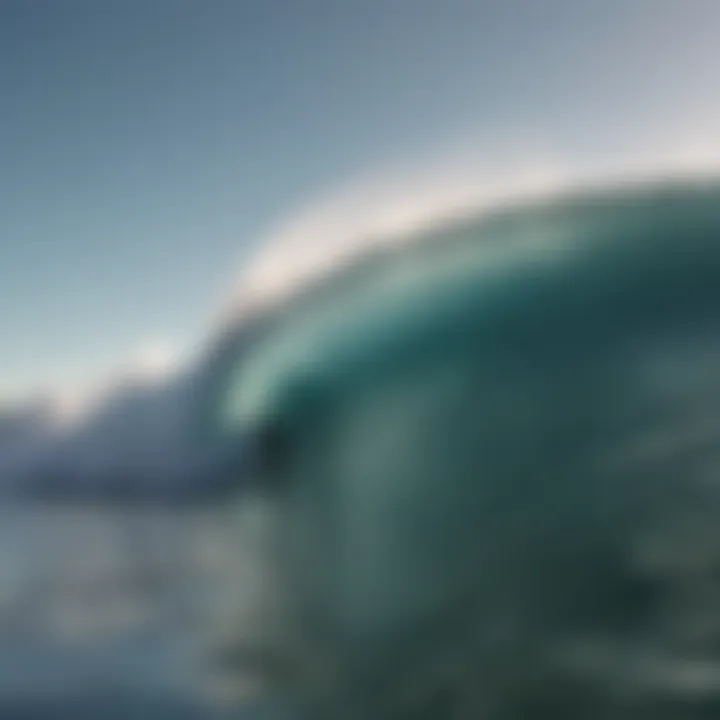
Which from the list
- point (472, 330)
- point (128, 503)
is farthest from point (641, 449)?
point (128, 503)

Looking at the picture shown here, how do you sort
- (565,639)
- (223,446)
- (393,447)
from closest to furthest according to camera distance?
(565,639) → (223,446) → (393,447)

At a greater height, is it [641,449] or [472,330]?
[472,330]

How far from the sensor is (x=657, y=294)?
2.04 m

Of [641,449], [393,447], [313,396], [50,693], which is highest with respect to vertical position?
[313,396]

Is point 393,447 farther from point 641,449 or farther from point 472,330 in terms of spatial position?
point 641,449

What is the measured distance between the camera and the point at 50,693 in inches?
75.7

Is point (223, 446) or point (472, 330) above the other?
point (472, 330)

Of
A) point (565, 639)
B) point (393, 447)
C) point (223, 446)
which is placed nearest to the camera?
point (565, 639)

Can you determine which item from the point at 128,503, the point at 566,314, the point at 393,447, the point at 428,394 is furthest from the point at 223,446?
the point at 566,314

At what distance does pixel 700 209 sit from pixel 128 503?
4.81 feet

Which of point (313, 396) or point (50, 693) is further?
point (313, 396)

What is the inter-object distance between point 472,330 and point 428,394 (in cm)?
20

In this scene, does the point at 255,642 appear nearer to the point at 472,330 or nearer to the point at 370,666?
the point at 370,666

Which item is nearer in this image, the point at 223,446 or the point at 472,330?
the point at 223,446
